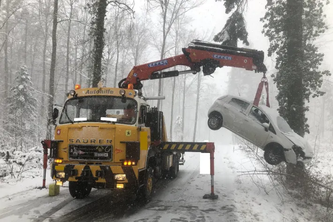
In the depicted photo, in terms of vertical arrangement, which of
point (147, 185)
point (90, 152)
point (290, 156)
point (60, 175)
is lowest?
point (147, 185)

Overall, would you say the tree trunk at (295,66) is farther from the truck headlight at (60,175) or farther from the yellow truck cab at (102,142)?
the truck headlight at (60,175)

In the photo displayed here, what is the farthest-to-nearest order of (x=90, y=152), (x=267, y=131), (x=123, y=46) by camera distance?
(x=123, y=46)
(x=267, y=131)
(x=90, y=152)

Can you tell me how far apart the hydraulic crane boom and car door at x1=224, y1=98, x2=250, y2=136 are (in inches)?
69.3

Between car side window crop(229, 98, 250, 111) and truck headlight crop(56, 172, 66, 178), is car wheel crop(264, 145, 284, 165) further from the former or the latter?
truck headlight crop(56, 172, 66, 178)

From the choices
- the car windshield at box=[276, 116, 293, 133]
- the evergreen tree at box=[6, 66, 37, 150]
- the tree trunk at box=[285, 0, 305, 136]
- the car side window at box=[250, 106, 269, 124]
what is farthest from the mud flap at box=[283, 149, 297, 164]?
the evergreen tree at box=[6, 66, 37, 150]

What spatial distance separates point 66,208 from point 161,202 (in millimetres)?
2380

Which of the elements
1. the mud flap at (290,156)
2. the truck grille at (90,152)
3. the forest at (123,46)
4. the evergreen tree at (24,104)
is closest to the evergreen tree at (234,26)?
the forest at (123,46)

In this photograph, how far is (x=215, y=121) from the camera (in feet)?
39.1

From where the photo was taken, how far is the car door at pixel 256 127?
10547 millimetres

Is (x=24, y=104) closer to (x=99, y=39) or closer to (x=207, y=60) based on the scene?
(x=99, y=39)

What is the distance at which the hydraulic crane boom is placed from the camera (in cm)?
988

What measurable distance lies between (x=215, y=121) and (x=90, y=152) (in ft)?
20.5

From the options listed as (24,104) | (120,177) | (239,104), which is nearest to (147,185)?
(120,177)

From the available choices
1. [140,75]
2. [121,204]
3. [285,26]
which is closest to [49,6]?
[140,75]
